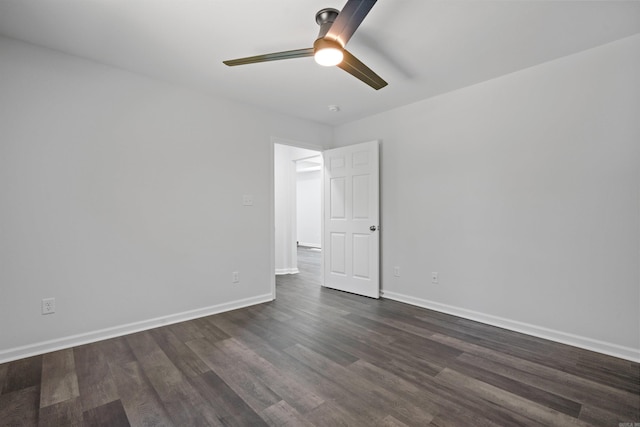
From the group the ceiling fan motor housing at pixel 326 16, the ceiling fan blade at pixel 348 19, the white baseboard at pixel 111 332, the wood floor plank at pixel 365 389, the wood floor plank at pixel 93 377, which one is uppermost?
the ceiling fan motor housing at pixel 326 16

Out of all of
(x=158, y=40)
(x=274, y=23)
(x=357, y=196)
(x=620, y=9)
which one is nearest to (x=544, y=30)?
(x=620, y=9)

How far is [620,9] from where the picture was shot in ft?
6.59

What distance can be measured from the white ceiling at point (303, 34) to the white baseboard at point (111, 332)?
7.89 ft

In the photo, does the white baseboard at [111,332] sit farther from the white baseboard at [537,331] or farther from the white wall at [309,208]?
the white wall at [309,208]

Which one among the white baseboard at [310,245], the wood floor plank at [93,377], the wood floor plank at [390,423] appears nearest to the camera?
the wood floor plank at [390,423]

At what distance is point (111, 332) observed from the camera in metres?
2.76

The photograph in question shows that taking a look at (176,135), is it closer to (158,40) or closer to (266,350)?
(158,40)

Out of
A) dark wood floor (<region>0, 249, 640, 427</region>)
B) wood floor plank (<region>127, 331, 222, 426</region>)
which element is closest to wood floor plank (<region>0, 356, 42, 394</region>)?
dark wood floor (<region>0, 249, 640, 427</region>)

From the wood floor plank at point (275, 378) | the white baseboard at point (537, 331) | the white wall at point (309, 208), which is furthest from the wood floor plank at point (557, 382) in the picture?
the white wall at point (309, 208)

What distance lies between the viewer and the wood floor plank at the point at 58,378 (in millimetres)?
1889

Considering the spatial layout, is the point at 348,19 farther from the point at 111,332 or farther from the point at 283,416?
the point at 111,332

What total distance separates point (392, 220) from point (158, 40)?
3.08m

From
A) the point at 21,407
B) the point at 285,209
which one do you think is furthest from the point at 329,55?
the point at 285,209

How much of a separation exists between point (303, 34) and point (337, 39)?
25.1 inches
